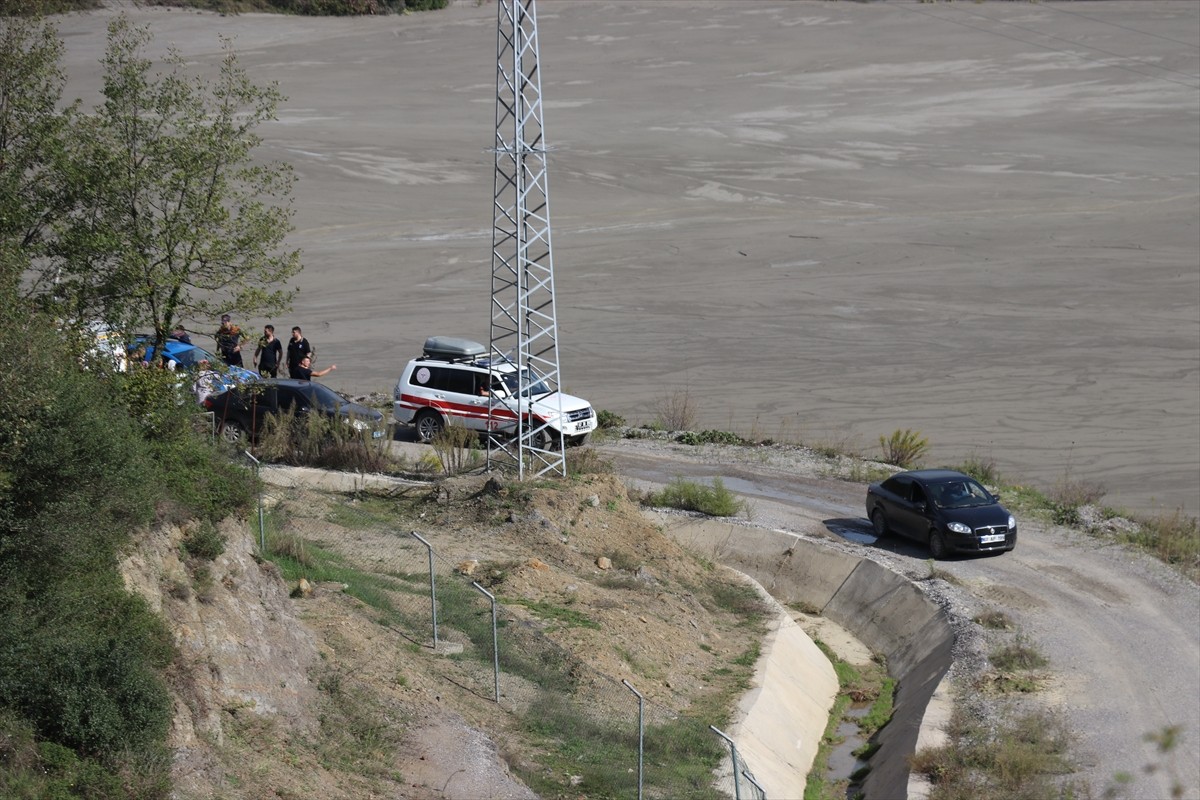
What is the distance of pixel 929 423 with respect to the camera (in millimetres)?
31859

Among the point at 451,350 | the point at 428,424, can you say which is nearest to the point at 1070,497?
the point at 451,350

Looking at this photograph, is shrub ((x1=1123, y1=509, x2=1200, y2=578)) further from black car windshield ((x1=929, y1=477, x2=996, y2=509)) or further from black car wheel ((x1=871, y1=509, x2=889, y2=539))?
black car wheel ((x1=871, y1=509, x2=889, y2=539))

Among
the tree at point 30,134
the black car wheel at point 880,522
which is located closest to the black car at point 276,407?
the tree at point 30,134

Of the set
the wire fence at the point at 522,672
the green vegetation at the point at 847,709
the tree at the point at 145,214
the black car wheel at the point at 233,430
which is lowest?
the green vegetation at the point at 847,709

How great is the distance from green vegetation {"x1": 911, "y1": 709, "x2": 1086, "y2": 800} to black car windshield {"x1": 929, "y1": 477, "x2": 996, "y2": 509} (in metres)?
7.37

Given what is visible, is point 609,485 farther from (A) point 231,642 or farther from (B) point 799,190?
(B) point 799,190

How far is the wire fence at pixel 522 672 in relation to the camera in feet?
43.5

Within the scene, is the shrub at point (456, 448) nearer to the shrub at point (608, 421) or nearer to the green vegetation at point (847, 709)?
the shrub at point (608, 421)

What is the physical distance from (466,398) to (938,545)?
10.5 meters

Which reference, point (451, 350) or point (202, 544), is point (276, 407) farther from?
point (202, 544)

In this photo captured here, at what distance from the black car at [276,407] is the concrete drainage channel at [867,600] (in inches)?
279

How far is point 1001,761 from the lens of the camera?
15.3 meters

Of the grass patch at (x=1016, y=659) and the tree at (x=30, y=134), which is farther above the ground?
the tree at (x=30, y=134)

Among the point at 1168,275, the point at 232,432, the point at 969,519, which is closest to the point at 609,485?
the point at 969,519
